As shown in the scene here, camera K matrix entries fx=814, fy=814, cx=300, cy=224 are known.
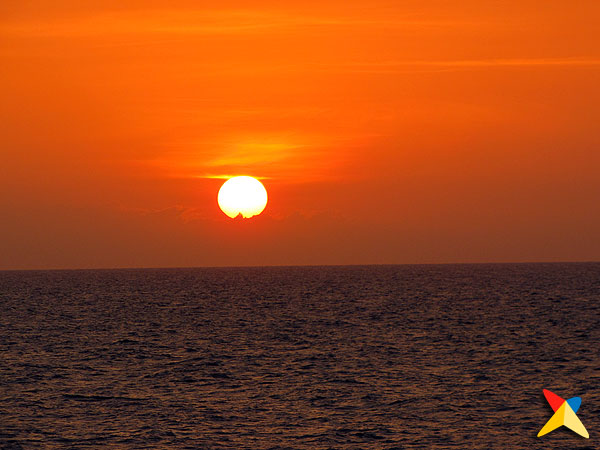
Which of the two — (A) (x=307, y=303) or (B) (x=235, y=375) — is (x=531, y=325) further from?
(A) (x=307, y=303)

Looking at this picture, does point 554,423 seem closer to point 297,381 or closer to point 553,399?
point 553,399

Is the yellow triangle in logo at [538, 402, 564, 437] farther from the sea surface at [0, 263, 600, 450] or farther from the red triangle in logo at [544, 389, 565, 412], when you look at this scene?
the red triangle in logo at [544, 389, 565, 412]

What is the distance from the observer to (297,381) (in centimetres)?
5028

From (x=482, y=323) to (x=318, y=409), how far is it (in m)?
49.7

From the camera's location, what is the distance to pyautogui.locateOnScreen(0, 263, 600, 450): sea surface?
37156 mm

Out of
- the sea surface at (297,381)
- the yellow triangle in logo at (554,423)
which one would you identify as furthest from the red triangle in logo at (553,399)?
the yellow triangle in logo at (554,423)

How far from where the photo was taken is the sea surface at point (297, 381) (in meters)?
37.2

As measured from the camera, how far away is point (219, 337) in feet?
251

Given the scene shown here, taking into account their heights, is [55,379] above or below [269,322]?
below

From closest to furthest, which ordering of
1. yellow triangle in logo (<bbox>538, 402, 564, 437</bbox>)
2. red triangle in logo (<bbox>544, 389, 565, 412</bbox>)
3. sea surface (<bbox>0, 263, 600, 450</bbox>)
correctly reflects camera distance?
yellow triangle in logo (<bbox>538, 402, 564, 437</bbox>), sea surface (<bbox>0, 263, 600, 450</bbox>), red triangle in logo (<bbox>544, 389, 565, 412</bbox>)

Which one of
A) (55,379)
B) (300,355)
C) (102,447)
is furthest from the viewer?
(300,355)

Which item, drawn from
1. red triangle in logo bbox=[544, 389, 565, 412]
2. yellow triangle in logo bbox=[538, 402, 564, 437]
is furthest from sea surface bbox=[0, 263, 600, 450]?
red triangle in logo bbox=[544, 389, 565, 412]

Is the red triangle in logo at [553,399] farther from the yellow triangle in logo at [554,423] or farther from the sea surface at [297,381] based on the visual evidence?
the yellow triangle in logo at [554,423]

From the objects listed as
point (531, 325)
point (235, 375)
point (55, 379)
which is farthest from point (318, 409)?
point (531, 325)
